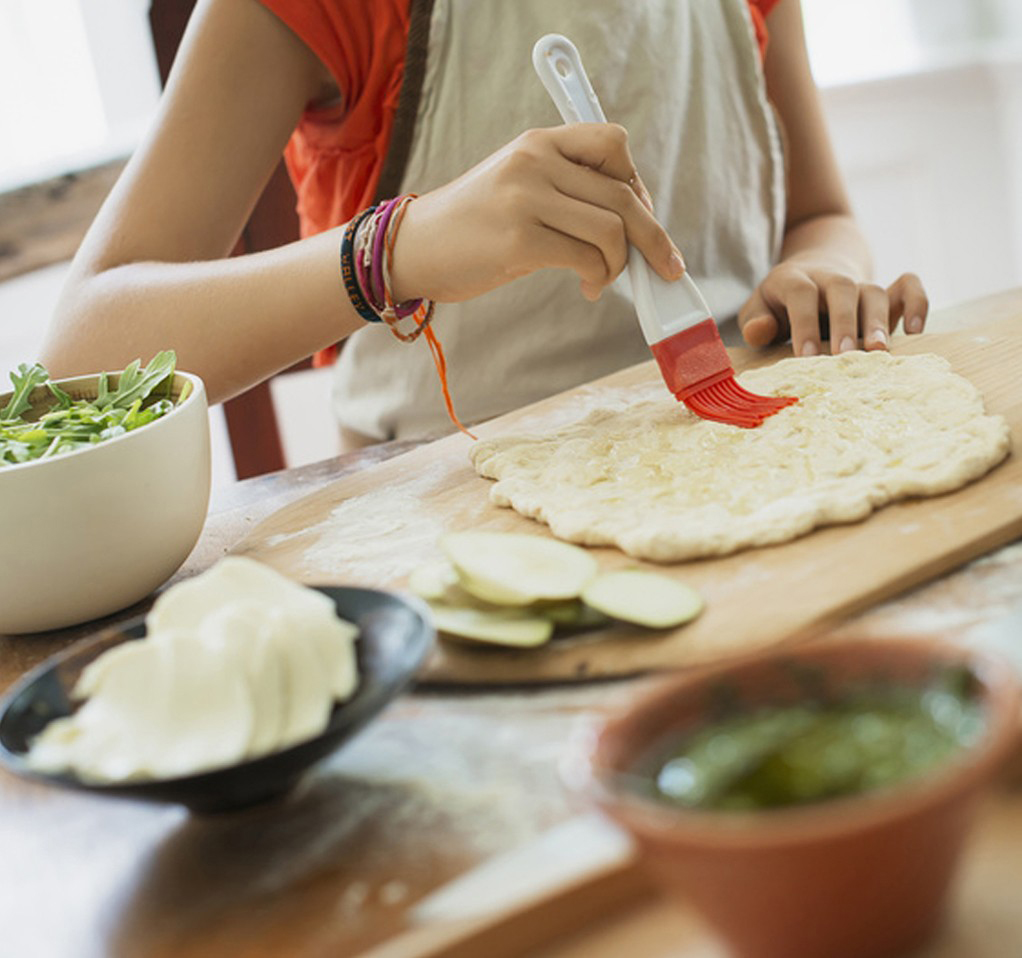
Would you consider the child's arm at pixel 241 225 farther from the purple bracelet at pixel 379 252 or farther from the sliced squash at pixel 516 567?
the sliced squash at pixel 516 567

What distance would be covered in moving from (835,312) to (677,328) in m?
0.37

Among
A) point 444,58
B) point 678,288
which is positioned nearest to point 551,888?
point 678,288

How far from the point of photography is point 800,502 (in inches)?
48.4

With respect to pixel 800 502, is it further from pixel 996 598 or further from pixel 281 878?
pixel 281 878

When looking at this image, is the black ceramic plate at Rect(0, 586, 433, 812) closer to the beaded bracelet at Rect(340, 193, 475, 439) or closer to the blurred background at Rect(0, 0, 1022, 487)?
the beaded bracelet at Rect(340, 193, 475, 439)

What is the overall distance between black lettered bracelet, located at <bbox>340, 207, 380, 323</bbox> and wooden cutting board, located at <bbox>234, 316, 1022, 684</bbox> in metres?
0.22

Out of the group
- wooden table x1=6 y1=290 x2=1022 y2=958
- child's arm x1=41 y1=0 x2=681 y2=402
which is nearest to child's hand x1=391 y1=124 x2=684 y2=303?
child's arm x1=41 y1=0 x2=681 y2=402

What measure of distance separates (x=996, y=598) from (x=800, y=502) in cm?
24

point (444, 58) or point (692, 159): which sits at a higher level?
point (444, 58)

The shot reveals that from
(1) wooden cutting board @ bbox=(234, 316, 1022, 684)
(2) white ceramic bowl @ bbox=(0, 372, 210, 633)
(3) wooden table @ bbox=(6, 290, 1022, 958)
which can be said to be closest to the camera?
(3) wooden table @ bbox=(6, 290, 1022, 958)

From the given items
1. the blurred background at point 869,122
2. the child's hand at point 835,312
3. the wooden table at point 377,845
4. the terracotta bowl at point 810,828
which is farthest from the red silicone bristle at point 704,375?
the blurred background at point 869,122

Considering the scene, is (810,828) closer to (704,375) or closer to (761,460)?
(761,460)

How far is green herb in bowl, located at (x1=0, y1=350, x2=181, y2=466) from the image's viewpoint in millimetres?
1283

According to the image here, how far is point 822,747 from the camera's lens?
65 centimetres
